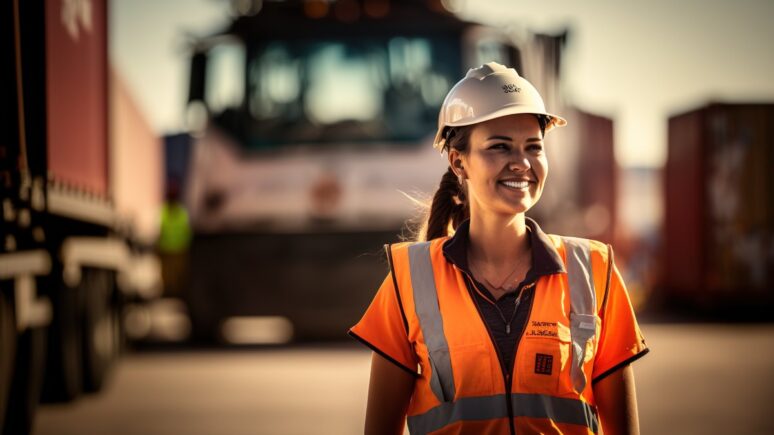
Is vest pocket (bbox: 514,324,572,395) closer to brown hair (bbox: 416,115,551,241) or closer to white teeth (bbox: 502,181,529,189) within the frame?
white teeth (bbox: 502,181,529,189)

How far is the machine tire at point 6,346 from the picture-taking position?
5.77 meters

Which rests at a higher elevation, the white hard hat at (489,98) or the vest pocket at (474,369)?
the white hard hat at (489,98)

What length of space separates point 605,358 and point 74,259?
6.48m

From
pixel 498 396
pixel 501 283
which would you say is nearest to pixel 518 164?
pixel 501 283

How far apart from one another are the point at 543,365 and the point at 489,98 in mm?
734

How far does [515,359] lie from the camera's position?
272 cm

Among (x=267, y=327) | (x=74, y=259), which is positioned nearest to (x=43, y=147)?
(x=74, y=259)

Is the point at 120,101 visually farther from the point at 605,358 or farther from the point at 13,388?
the point at 605,358

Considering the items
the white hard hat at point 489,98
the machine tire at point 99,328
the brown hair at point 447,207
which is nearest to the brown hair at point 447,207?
the brown hair at point 447,207

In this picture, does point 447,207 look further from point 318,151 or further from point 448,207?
point 318,151

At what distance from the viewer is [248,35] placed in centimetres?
1259

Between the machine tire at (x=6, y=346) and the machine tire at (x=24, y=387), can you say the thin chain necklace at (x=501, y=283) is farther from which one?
the machine tire at (x=24, y=387)

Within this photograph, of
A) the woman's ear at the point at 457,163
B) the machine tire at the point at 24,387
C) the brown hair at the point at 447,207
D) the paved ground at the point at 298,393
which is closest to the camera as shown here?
the woman's ear at the point at 457,163

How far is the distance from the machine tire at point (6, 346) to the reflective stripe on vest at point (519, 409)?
3775mm
